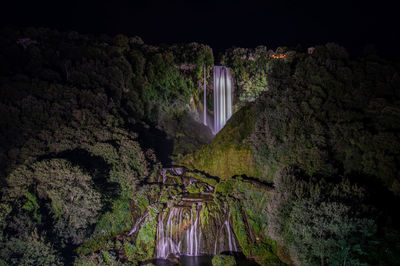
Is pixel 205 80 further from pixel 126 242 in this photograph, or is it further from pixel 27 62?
pixel 126 242

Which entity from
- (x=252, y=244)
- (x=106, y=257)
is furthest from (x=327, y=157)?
(x=106, y=257)

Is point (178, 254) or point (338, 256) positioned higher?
point (338, 256)

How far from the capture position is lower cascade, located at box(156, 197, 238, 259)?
653 inches

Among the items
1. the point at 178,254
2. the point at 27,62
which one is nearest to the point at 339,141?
the point at 178,254

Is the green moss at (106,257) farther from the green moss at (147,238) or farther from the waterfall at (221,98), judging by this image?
the waterfall at (221,98)

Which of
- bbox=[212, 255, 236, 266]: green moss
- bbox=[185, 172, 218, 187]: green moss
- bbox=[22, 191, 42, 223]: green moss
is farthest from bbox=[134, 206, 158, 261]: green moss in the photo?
bbox=[22, 191, 42, 223]: green moss

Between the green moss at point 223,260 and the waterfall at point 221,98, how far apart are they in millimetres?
20118

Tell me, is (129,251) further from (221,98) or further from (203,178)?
(221,98)

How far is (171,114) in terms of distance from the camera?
32031mm

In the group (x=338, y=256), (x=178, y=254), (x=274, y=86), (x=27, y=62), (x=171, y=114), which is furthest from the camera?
(x=171, y=114)

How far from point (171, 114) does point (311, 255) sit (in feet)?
78.5

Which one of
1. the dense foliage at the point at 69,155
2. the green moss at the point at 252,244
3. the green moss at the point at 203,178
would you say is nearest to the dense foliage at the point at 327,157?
the green moss at the point at 252,244

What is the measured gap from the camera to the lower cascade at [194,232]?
16.6m

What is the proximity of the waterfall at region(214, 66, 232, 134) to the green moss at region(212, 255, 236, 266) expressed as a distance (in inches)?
792
